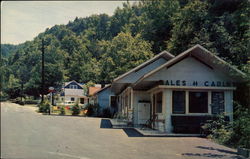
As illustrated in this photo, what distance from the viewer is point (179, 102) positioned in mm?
16266

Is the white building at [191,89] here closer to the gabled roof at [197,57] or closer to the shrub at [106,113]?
the gabled roof at [197,57]

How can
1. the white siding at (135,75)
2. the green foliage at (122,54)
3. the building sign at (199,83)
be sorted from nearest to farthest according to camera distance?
the building sign at (199,83)
the white siding at (135,75)
the green foliage at (122,54)

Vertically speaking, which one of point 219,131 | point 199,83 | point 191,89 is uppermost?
point 199,83

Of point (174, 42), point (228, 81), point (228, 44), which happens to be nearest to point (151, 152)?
point (228, 81)

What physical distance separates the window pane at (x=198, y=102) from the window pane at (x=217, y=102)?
0.40 m

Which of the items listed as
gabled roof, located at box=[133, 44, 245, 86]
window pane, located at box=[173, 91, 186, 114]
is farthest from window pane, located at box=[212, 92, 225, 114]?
window pane, located at box=[173, 91, 186, 114]

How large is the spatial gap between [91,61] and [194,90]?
1740 inches

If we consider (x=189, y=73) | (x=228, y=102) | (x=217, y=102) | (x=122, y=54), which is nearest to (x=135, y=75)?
(x=189, y=73)

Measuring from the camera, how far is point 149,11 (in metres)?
50.6

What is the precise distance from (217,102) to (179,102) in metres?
1.89

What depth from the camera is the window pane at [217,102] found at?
1644cm

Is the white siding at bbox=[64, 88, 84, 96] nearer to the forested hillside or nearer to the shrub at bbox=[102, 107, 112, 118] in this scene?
the forested hillside

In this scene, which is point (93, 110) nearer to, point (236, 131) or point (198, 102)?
point (198, 102)

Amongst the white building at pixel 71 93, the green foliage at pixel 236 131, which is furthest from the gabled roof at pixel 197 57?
the white building at pixel 71 93
